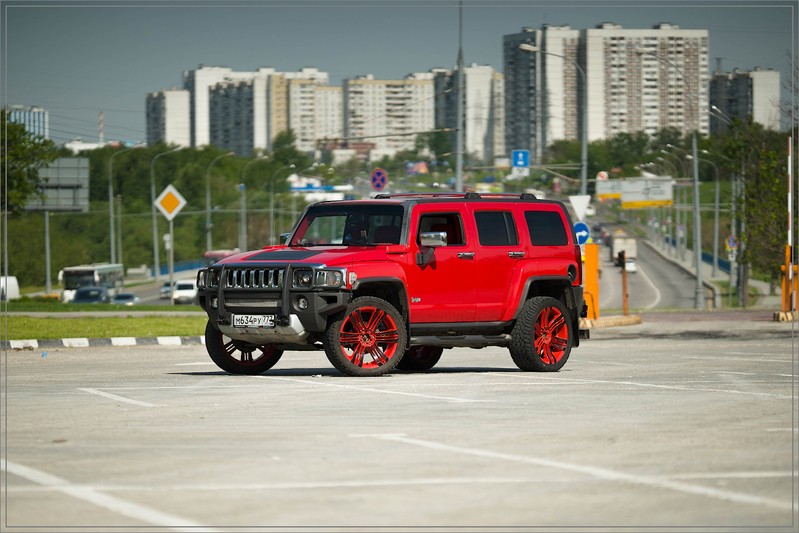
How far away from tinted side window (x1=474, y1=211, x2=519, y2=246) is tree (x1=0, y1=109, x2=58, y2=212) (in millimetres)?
41218

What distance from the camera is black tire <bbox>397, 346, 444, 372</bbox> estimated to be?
58.7ft

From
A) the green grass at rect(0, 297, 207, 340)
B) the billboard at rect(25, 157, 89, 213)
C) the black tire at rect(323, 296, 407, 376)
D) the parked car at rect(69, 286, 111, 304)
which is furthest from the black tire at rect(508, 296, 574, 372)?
the parked car at rect(69, 286, 111, 304)

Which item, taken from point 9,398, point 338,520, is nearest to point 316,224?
point 9,398

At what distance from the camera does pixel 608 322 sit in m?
36.1

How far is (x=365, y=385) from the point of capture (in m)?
14.3

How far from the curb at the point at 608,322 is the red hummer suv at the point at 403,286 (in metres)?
16.8

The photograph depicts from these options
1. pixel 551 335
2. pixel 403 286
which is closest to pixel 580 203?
pixel 551 335

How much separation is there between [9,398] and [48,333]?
573 inches

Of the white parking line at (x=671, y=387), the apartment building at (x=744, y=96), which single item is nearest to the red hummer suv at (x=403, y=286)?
the white parking line at (x=671, y=387)

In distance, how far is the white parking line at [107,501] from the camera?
21.8 ft

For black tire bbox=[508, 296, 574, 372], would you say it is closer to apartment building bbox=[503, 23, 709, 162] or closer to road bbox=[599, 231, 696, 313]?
road bbox=[599, 231, 696, 313]

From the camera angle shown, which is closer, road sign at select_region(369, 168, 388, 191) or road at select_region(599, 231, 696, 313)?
road sign at select_region(369, 168, 388, 191)

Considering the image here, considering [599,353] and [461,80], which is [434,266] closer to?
[599,353]

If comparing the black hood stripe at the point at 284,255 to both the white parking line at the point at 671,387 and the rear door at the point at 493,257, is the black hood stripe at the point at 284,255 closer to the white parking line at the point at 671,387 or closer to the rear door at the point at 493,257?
the rear door at the point at 493,257
